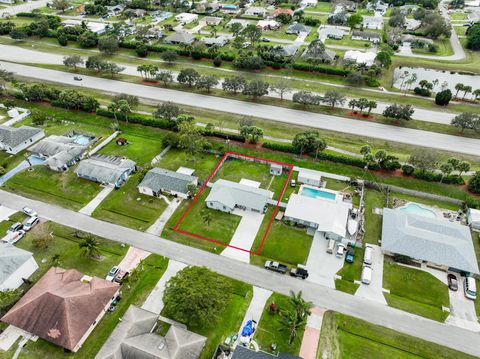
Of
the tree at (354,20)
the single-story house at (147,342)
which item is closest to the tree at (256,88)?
the single-story house at (147,342)

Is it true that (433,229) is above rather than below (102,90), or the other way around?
below

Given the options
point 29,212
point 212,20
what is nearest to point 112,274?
point 29,212

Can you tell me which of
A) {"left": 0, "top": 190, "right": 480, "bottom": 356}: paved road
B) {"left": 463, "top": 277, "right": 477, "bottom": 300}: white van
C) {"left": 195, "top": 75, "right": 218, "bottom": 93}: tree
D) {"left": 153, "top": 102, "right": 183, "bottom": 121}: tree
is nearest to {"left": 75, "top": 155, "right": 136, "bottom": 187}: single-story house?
{"left": 0, "top": 190, "right": 480, "bottom": 356}: paved road

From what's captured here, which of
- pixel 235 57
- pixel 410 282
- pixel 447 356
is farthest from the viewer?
pixel 235 57

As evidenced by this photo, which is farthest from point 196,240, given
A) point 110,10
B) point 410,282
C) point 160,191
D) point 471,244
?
point 110,10

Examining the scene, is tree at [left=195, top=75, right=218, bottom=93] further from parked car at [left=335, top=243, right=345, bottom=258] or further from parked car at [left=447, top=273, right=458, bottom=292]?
parked car at [left=447, top=273, right=458, bottom=292]

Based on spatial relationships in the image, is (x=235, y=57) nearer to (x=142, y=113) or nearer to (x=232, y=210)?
(x=142, y=113)
